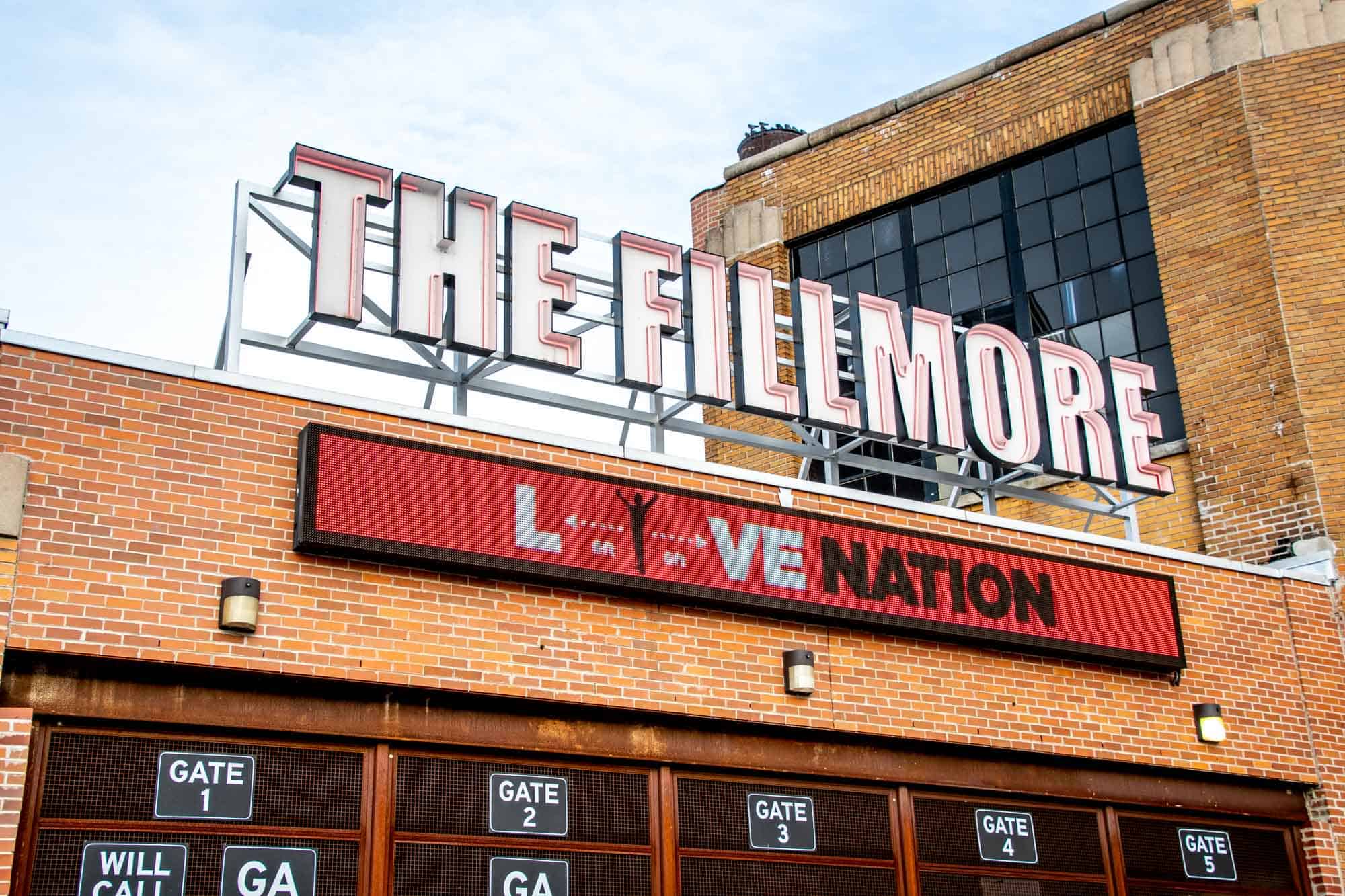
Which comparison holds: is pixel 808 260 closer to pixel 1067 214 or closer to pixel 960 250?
pixel 960 250

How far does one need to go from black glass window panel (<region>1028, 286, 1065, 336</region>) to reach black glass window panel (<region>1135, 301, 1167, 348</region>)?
3.16ft

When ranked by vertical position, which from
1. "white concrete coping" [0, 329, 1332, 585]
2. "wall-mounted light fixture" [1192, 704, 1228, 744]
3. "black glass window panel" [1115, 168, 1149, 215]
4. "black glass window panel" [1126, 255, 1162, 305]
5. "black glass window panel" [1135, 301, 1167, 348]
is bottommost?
"wall-mounted light fixture" [1192, 704, 1228, 744]

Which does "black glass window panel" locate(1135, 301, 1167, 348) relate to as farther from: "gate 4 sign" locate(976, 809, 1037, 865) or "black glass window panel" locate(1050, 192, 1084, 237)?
"gate 4 sign" locate(976, 809, 1037, 865)

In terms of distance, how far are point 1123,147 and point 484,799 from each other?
12.2 meters

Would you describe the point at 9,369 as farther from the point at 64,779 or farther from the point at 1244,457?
the point at 1244,457

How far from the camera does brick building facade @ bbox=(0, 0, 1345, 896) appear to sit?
29.4 feet

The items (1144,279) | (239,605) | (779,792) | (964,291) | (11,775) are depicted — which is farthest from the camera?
(964,291)

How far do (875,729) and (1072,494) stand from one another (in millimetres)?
6799

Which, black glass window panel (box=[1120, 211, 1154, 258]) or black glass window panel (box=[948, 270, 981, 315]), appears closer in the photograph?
black glass window panel (box=[1120, 211, 1154, 258])

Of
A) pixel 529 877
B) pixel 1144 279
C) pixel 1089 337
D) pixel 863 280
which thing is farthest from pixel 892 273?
pixel 529 877

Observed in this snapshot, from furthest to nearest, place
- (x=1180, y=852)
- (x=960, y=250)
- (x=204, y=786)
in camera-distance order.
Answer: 1. (x=960, y=250)
2. (x=1180, y=852)
3. (x=204, y=786)

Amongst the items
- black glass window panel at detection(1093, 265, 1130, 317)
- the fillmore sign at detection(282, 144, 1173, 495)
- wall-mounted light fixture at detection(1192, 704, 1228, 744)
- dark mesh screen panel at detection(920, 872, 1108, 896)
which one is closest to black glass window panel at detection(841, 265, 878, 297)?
black glass window panel at detection(1093, 265, 1130, 317)

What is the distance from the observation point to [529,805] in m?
10.1

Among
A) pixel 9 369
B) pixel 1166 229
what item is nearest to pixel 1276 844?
pixel 1166 229
